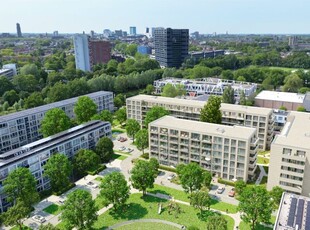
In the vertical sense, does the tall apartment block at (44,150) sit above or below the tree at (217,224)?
above

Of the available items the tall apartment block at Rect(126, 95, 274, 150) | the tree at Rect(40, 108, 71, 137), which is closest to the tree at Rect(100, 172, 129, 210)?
the tree at Rect(40, 108, 71, 137)

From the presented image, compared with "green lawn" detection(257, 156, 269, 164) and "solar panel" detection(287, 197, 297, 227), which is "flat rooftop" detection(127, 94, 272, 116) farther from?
"solar panel" detection(287, 197, 297, 227)

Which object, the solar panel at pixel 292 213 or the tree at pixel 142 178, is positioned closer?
the solar panel at pixel 292 213

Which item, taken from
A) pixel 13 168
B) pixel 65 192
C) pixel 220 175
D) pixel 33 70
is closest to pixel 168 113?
pixel 220 175

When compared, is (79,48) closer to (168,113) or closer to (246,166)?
(168,113)

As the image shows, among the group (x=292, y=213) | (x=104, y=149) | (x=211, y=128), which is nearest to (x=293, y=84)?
(x=211, y=128)

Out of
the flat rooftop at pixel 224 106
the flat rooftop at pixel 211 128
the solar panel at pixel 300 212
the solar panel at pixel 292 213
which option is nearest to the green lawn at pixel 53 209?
the flat rooftop at pixel 211 128

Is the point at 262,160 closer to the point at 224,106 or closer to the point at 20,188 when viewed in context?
the point at 224,106

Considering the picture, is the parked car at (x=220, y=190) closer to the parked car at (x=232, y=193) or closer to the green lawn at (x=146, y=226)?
the parked car at (x=232, y=193)
